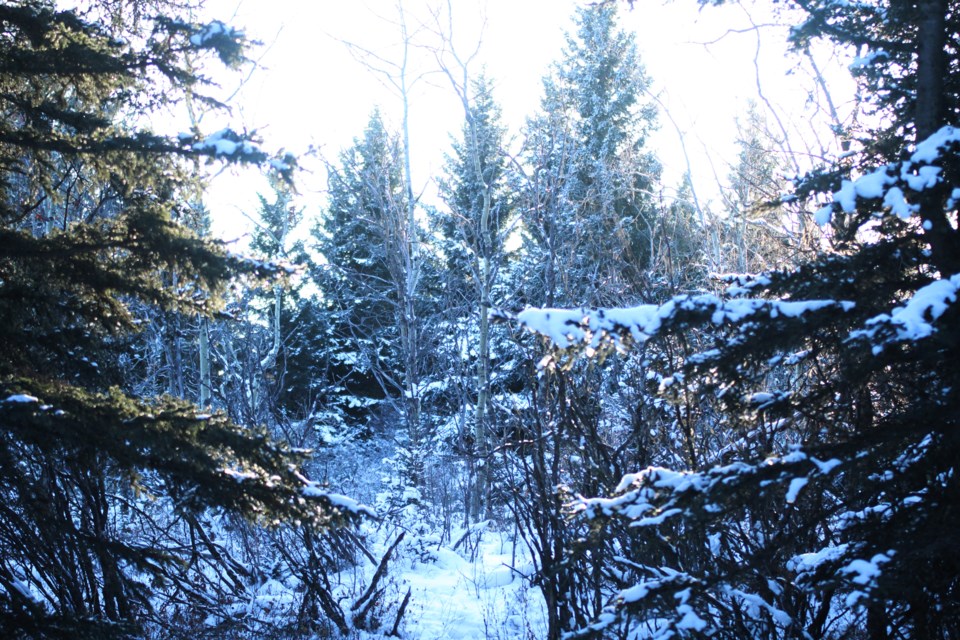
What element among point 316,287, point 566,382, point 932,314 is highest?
point 316,287

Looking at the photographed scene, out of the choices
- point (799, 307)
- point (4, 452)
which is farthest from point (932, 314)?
point (4, 452)

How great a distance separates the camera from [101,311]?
563 centimetres

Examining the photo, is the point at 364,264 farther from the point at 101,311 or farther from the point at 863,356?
the point at 863,356

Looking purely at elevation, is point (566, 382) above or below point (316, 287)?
below

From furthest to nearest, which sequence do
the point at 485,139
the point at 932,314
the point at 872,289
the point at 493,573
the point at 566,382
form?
the point at 485,139 → the point at 493,573 → the point at 566,382 → the point at 872,289 → the point at 932,314

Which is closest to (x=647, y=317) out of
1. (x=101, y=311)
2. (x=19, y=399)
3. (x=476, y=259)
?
(x=19, y=399)

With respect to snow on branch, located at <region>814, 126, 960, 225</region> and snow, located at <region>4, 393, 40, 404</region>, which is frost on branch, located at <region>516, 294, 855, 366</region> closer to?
snow on branch, located at <region>814, 126, 960, 225</region>

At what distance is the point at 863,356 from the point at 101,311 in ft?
17.7

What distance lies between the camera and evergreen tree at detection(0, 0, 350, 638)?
400 cm

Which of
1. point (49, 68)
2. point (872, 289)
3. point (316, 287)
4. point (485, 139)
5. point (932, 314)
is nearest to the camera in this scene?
point (932, 314)

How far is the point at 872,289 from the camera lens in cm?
373

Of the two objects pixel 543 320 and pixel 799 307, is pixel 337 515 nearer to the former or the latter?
pixel 543 320

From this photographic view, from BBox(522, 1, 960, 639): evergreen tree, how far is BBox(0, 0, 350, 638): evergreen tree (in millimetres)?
2021

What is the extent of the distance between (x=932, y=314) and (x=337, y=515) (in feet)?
10.5
